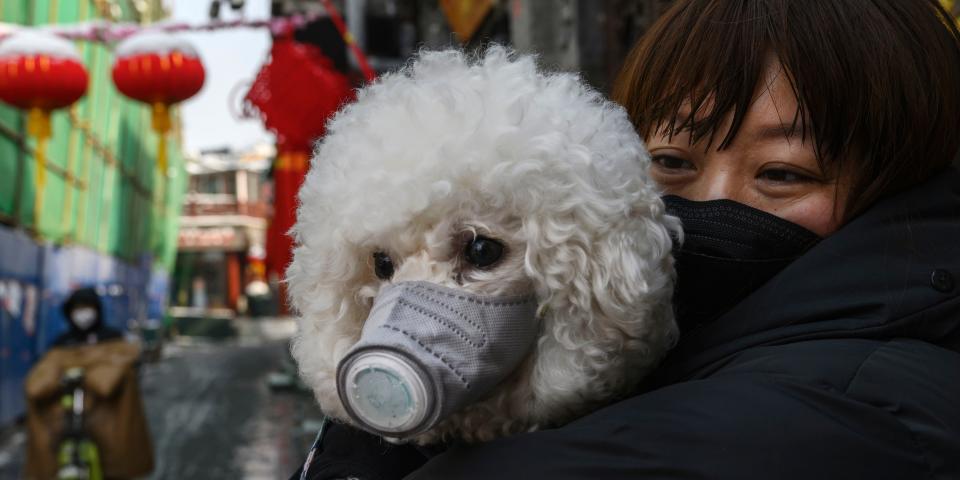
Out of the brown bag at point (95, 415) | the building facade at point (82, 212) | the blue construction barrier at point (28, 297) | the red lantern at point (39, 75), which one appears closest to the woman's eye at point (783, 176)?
the brown bag at point (95, 415)

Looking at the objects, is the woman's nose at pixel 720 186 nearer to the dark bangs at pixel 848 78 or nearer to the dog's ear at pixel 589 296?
the dark bangs at pixel 848 78

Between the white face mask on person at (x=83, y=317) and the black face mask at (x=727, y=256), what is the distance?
750 centimetres

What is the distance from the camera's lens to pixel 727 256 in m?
1.30

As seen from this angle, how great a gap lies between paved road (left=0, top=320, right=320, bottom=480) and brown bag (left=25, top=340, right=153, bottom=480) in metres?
1.42

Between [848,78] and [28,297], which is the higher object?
[848,78]

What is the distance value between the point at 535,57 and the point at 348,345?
1.61ft

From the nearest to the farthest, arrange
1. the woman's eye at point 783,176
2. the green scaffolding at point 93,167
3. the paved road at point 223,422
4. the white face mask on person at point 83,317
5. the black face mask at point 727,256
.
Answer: the black face mask at point 727,256
the woman's eye at point 783,176
the white face mask on person at point 83,317
the paved road at point 223,422
the green scaffolding at point 93,167

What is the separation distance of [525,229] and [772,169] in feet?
1.63

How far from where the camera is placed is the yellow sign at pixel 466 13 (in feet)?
31.8

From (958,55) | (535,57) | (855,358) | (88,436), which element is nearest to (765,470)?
(855,358)

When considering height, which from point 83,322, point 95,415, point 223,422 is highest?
point 83,322

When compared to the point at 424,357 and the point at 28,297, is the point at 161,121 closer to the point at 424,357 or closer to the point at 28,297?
the point at 28,297

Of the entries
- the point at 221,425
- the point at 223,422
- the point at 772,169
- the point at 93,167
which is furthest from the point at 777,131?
the point at 93,167

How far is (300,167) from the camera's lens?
28.6 feet
